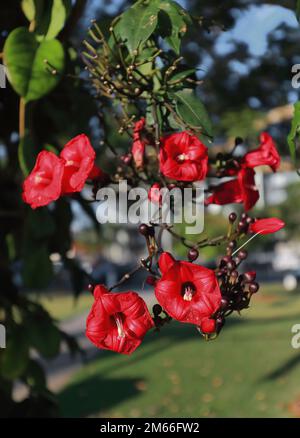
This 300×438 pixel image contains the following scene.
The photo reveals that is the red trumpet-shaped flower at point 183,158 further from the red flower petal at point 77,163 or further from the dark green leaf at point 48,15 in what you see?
the dark green leaf at point 48,15

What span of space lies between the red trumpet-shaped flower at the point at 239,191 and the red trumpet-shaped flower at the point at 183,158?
0.19m

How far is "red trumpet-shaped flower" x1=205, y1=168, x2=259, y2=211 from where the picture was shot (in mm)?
1439

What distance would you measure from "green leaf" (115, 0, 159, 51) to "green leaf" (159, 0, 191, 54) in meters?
0.02

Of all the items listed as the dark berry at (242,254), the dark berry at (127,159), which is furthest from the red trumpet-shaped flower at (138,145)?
the dark berry at (242,254)

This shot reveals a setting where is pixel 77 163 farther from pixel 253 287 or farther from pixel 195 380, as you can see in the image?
pixel 195 380

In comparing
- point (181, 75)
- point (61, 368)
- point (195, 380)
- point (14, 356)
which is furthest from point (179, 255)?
point (61, 368)

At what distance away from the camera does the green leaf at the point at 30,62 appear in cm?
175

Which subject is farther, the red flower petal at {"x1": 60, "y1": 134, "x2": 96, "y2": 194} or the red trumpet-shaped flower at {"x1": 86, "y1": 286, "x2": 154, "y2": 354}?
the red flower petal at {"x1": 60, "y1": 134, "x2": 96, "y2": 194}

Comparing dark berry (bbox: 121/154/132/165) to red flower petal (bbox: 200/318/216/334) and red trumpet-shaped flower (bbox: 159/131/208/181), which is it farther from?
red flower petal (bbox: 200/318/216/334)

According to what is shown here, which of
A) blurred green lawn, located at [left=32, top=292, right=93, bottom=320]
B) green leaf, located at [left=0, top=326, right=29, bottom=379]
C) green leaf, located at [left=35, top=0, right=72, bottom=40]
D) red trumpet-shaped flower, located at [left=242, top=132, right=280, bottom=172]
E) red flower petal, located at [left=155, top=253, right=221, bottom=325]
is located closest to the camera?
red flower petal, located at [left=155, top=253, right=221, bottom=325]

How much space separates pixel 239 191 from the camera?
1.46 metres

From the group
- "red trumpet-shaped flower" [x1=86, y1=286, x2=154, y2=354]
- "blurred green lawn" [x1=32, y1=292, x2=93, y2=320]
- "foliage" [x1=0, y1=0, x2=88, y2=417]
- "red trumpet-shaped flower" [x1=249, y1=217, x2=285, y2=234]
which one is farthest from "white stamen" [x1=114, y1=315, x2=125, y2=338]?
"blurred green lawn" [x1=32, y1=292, x2=93, y2=320]

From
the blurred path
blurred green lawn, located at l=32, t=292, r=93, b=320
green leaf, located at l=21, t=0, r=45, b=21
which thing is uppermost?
green leaf, located at l=21, t=0, r=45, b=21

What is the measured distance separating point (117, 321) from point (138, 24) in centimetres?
71
